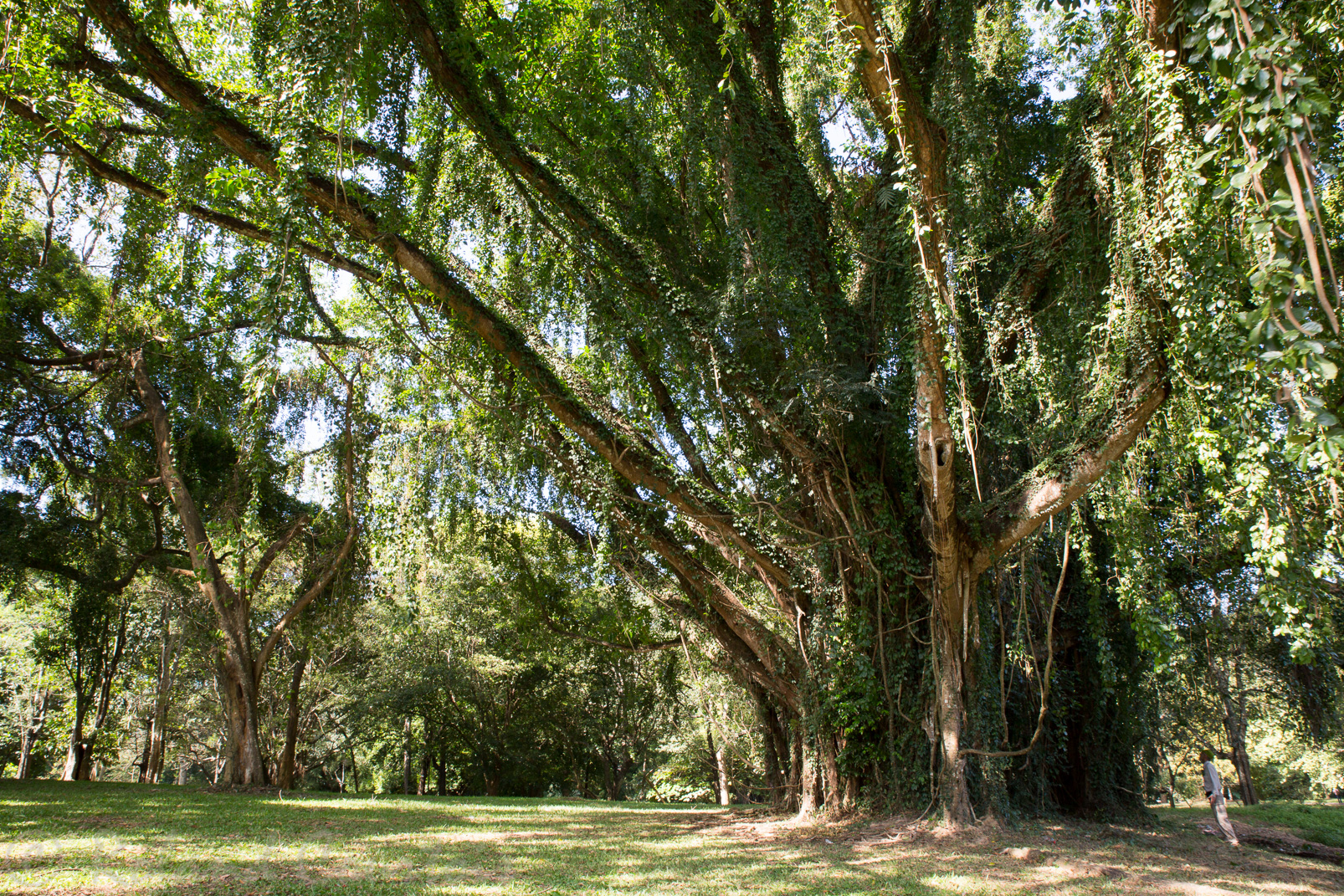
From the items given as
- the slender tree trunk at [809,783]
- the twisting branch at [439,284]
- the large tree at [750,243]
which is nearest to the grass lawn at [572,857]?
the slender tree trunk at [809,783]

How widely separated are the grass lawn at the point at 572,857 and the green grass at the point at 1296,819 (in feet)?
4.18

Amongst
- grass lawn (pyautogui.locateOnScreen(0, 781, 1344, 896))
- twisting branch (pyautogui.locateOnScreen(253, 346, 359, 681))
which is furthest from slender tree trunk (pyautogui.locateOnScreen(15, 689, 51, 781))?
grass lawn (pyautogui.locateOnScreen(0, 781, 1344, 896))

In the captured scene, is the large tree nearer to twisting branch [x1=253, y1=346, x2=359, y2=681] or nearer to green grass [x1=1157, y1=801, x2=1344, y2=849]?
twisting branch [x1=253, y1=346, x2=359, y2=681]

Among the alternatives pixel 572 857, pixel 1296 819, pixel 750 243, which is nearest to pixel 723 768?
pixel 1296 819

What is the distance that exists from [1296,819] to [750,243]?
1109 cm

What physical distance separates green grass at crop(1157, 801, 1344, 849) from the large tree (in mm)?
3494

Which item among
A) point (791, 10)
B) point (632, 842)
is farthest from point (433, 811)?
point (791, 10)

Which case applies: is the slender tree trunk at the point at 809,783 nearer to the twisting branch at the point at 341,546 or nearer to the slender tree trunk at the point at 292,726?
the twisting branch at the point at 341,546

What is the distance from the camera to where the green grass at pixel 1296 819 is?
824 centimetres

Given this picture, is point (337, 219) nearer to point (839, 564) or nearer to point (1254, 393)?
point (839, 564)

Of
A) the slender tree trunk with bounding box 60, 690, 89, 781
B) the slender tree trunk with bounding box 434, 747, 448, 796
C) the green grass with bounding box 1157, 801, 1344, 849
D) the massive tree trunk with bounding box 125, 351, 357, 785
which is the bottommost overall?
the slender tree trunk with bounding box 434, 747, 448, 796

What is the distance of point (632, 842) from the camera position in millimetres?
7172

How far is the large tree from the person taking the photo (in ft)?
18.1

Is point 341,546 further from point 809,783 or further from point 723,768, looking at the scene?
point 723,768
